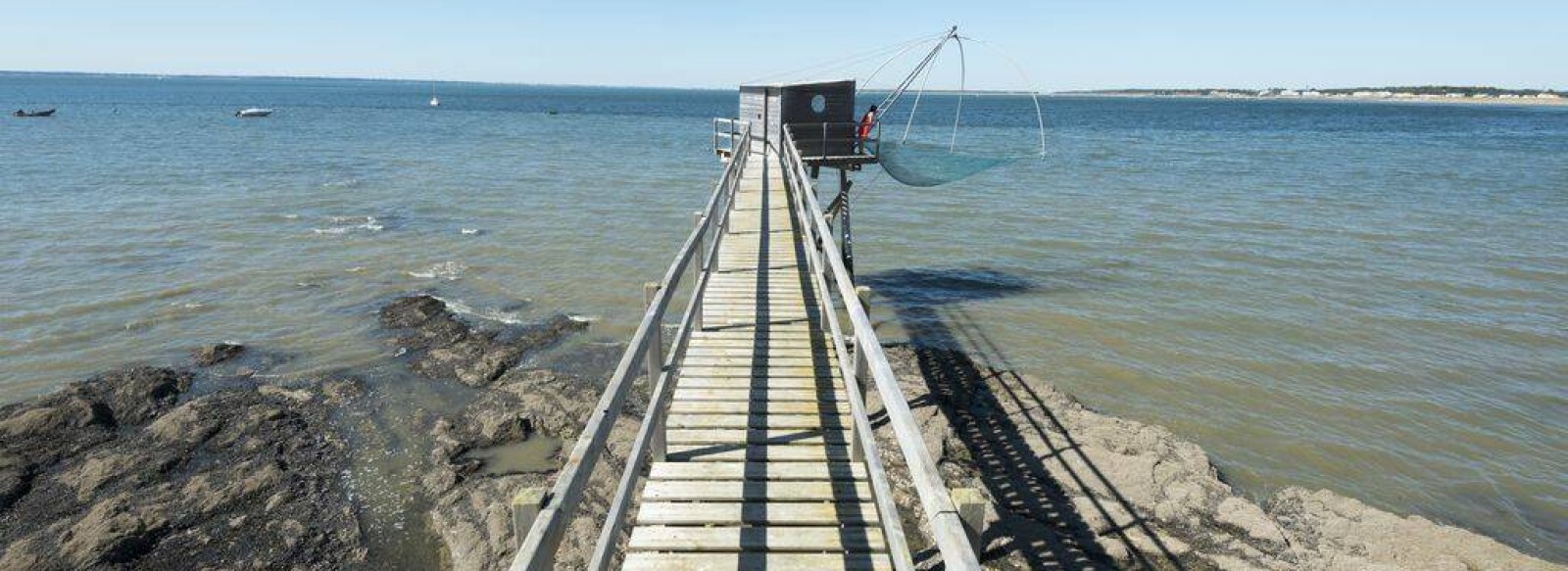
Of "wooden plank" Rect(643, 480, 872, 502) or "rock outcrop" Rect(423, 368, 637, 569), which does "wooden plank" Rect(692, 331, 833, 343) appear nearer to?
"rock outcrop" Rect(423, 368, 637, 569)

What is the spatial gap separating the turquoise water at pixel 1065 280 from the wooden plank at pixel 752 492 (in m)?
6.71

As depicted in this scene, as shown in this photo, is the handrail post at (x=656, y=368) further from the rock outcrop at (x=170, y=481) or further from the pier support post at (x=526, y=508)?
the rock outcrop at (x=170, y=481)

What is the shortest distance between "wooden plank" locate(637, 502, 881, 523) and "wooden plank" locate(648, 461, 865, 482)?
33cm

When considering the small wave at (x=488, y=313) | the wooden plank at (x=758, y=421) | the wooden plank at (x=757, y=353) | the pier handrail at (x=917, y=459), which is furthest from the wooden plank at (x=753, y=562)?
the small wave at (x=488, y=313)

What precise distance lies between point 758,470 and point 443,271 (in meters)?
15.4

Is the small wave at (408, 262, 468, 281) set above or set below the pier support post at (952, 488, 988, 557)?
below

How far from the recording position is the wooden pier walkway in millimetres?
3260

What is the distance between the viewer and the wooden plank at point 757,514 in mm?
4742

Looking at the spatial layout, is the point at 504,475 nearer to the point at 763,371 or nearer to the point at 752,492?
the point at 763,371

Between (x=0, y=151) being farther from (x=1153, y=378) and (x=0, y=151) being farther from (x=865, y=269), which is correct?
(x=1153, y=378)

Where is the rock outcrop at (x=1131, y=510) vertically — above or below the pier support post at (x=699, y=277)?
below

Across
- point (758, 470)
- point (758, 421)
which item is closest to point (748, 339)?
point (758, 421)

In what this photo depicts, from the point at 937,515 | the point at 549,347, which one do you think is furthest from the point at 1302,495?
the point at 549,347

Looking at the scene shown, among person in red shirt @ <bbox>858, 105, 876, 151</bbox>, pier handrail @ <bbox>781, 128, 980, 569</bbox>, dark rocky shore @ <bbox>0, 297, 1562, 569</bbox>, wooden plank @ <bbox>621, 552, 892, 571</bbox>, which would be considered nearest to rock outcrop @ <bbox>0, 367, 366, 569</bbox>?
dark rocky shore @ <bbox>0, 297, 1562, 569</bbox>
